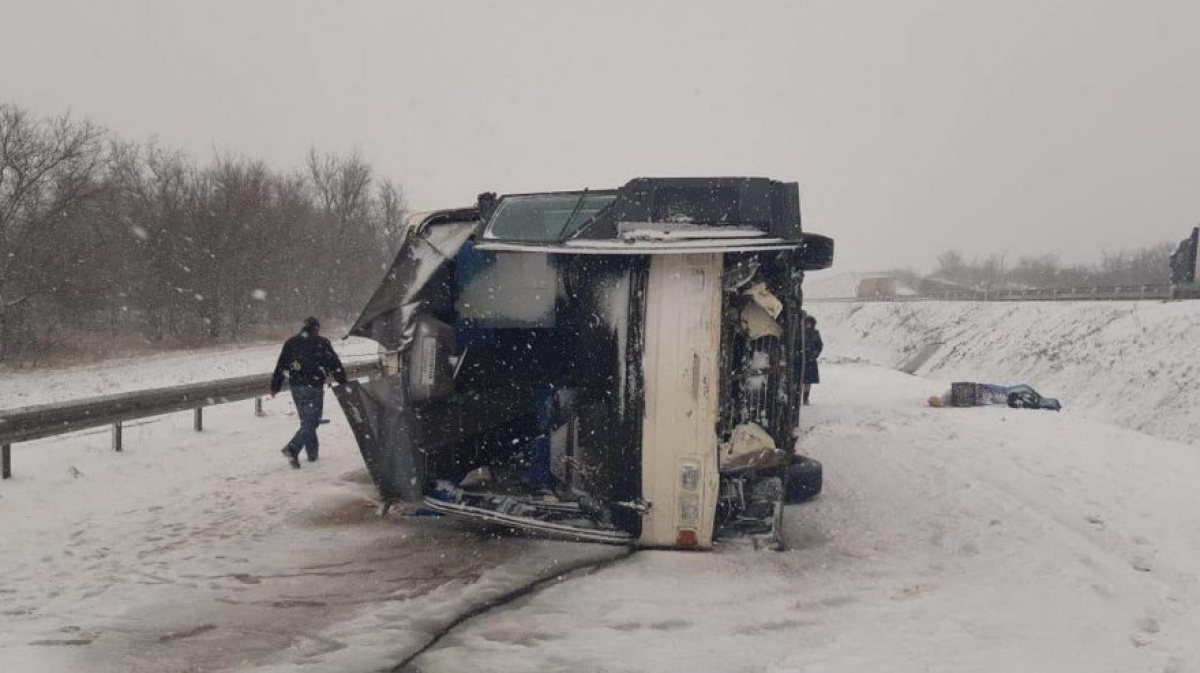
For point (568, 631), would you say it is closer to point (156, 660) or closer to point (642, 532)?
point (642, 532)

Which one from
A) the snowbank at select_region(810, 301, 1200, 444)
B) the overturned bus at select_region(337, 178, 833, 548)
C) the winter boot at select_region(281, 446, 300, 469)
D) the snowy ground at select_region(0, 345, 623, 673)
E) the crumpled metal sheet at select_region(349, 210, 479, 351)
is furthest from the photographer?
the snowbank at select_region(810, 301, 1200, 444)

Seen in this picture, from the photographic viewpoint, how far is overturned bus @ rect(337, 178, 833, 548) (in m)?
4.68

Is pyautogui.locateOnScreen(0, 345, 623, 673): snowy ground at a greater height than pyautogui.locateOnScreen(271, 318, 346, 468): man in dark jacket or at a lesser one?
lesser

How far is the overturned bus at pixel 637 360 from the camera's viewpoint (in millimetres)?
4676

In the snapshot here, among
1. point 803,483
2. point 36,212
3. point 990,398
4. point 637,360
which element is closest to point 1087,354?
point 990,398

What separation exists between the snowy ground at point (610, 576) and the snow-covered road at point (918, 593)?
0.02 m

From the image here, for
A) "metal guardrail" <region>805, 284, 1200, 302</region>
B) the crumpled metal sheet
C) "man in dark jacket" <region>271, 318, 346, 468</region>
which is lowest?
"man in dark jacket" <region>271, 318, 346, 468</region>

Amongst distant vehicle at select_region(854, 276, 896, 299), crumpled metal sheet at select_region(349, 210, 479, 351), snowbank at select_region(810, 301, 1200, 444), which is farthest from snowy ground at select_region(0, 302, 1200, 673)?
distant vehicle at select_region(854, 276, 896, 299)

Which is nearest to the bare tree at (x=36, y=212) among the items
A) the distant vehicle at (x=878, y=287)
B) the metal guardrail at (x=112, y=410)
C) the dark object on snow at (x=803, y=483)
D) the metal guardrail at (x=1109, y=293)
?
the metal guardrail at (x=112, y=410)

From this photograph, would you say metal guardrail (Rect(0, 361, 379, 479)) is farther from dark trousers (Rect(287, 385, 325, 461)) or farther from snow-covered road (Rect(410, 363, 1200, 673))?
snow-covered road (Rect(410, 363, 1200, 673))

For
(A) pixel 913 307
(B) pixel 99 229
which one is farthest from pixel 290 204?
(A) pixel 913 307

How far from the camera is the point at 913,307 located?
3834 centimetres

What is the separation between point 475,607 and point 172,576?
206 centimetres

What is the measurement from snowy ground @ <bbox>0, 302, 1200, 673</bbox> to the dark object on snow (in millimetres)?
121
